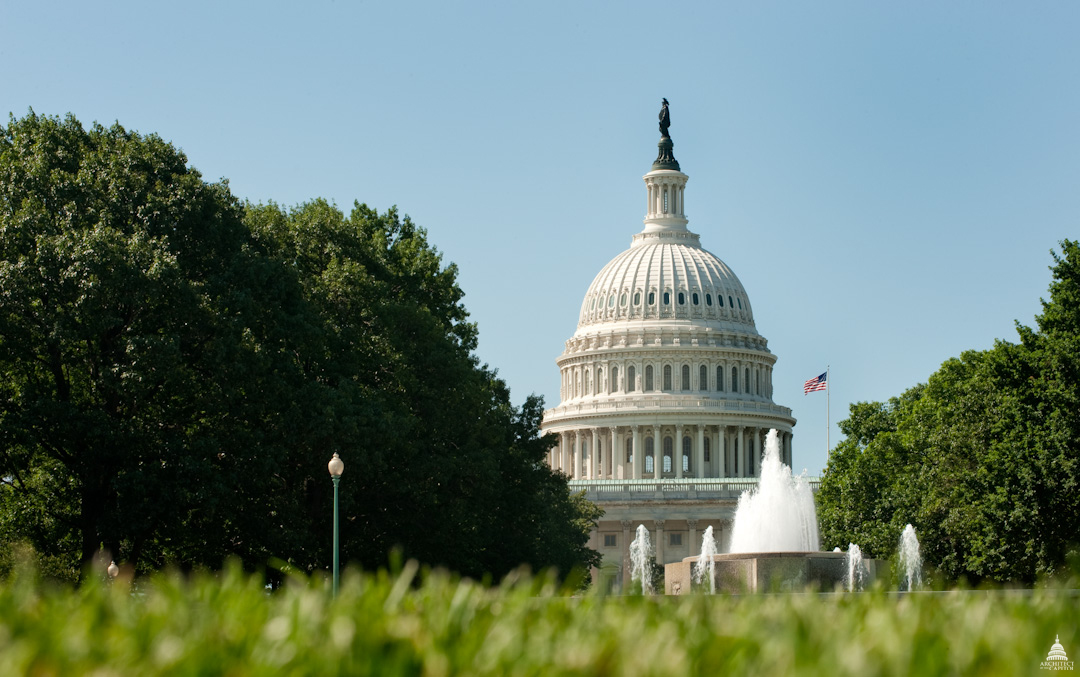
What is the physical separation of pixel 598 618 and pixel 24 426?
34.6 meters

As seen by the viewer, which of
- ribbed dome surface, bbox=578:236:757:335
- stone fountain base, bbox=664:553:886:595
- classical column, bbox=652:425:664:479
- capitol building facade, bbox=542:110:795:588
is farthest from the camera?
ribbed dome surface, bbox=578:236:757:335

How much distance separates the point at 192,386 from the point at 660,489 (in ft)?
351

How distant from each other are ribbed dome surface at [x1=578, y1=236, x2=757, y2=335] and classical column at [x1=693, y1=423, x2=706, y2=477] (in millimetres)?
15054

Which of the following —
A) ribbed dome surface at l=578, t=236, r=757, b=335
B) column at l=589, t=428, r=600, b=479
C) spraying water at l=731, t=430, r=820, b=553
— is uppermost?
ribbed dome surface at l=578, t=236, r=757, b=335

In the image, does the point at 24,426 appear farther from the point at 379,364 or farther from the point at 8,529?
the point at 379,364

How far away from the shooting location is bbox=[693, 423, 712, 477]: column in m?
167

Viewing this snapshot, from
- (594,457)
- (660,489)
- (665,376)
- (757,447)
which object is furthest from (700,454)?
(660,489)

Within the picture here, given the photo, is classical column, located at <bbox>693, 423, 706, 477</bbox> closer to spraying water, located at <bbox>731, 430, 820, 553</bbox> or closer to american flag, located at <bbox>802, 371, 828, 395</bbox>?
american flag, located at <bbox>802, 371, 828, 395</bbox>

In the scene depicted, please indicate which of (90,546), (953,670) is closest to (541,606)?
(953,670)

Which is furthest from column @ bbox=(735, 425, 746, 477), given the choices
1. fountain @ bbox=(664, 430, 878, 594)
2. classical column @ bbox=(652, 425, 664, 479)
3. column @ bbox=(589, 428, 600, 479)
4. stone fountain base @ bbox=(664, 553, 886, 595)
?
stone fountain base @ bbox=(664, 553, 886, 595)

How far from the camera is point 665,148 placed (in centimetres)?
19300

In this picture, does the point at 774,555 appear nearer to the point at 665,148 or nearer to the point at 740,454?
the point at 740,454

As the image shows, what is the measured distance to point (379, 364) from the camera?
5419 cm
